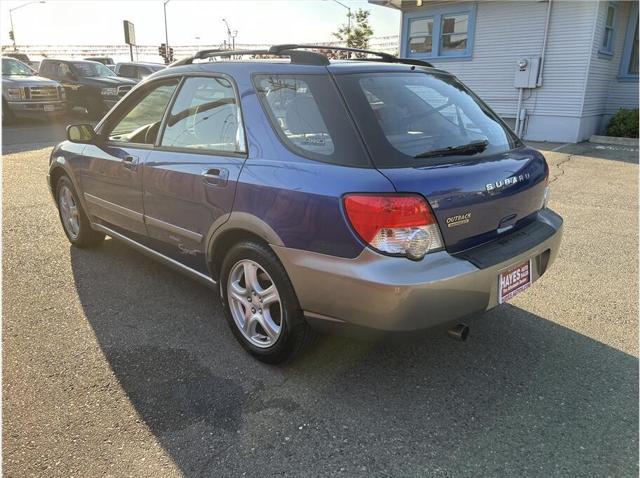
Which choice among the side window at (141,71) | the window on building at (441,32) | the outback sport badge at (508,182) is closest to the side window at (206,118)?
the outback sport badge at (508,182)

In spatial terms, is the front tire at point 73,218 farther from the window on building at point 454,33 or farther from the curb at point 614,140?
the window on building at point 454,33

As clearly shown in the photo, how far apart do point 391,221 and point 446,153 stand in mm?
615

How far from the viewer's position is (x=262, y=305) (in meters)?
2.85

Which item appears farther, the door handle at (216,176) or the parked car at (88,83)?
the parked car at (88,83)

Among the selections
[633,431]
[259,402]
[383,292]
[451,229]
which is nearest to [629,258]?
[633,431]

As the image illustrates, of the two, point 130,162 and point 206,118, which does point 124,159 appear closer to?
point 130,162

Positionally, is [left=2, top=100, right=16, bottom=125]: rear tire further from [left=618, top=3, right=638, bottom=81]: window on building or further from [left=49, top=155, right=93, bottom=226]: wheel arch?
[left=618, top=3, right=638, bottom=81]: window on building

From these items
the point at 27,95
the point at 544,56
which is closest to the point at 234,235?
the point at 544,56

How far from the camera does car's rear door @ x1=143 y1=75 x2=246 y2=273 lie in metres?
2.89

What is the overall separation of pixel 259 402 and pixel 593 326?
229 centimetres

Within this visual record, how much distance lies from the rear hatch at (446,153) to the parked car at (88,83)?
14335 millimetres

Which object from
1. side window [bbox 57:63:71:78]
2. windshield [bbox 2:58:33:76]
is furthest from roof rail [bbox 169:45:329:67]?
side window [bbox 57:63:71:78]

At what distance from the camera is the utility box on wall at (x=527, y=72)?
12060 mm

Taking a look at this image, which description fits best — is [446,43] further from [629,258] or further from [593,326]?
[593,326]
